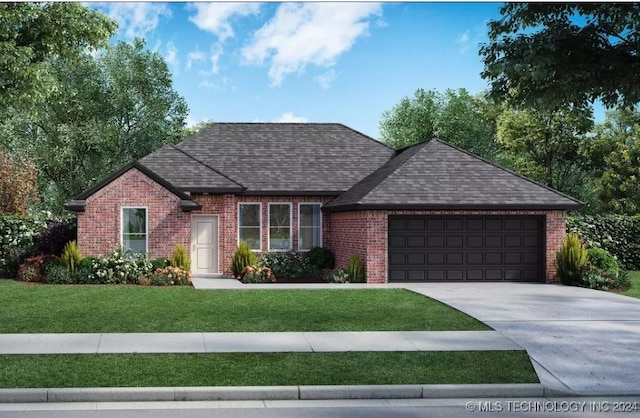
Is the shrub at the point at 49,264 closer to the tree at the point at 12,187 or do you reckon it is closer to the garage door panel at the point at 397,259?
the garage door panel at the point at 397,259

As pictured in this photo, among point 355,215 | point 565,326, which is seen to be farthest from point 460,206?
point 565,326

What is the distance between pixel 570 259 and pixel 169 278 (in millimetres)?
13035

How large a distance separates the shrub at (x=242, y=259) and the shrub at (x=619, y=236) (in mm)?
14822

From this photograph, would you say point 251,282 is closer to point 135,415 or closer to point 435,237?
point 435,237

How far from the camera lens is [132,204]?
2606cm

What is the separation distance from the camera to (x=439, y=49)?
33.3 metres

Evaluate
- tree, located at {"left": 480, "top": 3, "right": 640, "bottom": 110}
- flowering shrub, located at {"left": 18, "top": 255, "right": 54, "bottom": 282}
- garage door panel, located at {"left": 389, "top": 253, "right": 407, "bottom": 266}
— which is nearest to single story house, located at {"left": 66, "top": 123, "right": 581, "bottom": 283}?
garage door panel, located at {"left": 389, "top": 253, "right": 407, "bottom": 266}

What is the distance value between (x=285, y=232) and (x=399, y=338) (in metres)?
16.4

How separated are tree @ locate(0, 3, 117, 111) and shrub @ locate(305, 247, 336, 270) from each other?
10506 millimetres

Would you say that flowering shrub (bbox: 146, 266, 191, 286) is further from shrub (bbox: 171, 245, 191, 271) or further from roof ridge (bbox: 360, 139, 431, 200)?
roof ridge (bbox: 360, 139, 431, 200)

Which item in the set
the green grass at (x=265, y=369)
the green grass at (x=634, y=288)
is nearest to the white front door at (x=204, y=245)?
the green grass at (x=634, y=288)

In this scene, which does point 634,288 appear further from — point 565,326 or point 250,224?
point 250,224

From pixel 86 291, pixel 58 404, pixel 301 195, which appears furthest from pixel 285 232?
pixel 58 404

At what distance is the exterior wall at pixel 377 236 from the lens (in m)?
24.7
